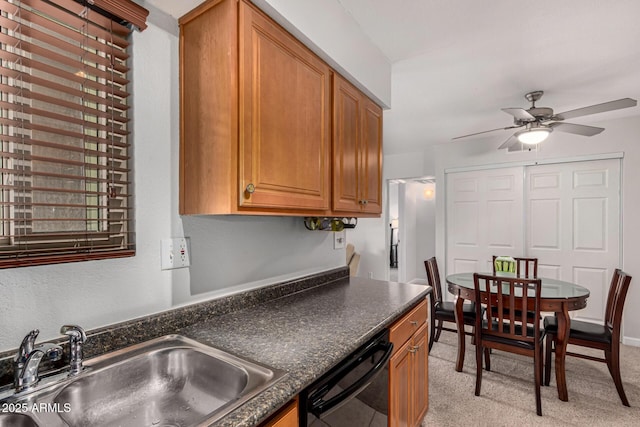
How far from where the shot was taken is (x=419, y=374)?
1.84 m

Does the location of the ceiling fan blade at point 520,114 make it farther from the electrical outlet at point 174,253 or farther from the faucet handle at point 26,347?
the faucet handle at point 26,347

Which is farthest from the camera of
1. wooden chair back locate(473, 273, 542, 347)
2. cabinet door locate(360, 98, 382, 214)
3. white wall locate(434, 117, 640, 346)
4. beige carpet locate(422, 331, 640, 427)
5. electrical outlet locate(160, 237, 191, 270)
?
white wall locate(434, 117, 640, 346)

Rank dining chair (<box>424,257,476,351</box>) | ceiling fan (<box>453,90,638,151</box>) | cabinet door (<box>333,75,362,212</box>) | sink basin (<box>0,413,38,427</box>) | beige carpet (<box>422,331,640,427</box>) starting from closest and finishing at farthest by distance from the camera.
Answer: sink basin (<box>0,413,38,427</box>) → cabinet door (<box>333,75,362,212</box>) → beige carpet (<box>422,331,640,427</box>) → ceiling fan (<box>453,90,638,151</box>) → dining chair (<box>424,257,476,351</box>)

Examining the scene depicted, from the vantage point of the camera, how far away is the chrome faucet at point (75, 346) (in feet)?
2.86

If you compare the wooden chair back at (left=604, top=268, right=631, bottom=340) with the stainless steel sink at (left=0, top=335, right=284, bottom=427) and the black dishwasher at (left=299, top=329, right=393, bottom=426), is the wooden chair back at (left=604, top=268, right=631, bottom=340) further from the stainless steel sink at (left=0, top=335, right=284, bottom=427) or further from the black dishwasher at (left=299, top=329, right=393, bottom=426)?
the stainless steel sink at (left=0, top=335, right=284, bottom=427)

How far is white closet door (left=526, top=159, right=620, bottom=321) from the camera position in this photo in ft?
11.5

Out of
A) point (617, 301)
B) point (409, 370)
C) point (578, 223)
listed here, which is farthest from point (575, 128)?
point (409, 370)

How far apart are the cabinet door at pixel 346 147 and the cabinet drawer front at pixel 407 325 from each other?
0.64 meters

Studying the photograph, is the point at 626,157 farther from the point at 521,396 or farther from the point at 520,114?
the point at 521,396

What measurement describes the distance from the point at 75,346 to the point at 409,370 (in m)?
1.47

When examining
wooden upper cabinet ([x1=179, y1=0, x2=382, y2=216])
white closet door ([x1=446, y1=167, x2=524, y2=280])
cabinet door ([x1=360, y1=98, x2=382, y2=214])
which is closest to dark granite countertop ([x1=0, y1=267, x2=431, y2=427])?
wooden upper cabinet ([x1=179, y1=0, x2=382, y2=216])

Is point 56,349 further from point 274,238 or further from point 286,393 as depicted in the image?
point 274,238

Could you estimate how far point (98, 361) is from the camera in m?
0.96

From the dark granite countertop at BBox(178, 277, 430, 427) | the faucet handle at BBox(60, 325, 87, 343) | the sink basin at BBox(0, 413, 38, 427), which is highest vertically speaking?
the faucet handle at BBox(60, 325, 87, 343)
